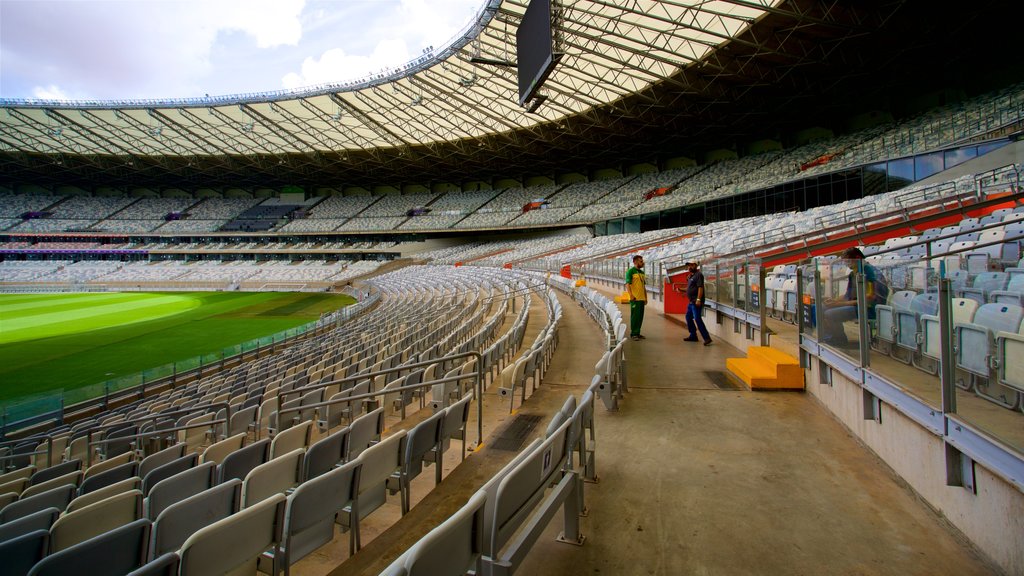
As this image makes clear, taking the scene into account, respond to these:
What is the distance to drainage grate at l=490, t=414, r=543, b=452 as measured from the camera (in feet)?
15.6

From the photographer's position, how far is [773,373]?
630 centimetres

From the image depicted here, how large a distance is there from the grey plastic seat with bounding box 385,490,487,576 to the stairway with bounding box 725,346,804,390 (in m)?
5.24

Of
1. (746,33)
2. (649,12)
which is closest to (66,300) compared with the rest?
(649,12)

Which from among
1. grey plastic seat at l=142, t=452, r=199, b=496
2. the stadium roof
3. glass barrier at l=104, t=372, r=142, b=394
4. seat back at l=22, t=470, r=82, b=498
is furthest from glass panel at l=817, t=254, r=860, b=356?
the stadium roof

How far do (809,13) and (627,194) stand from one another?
92.8 feet

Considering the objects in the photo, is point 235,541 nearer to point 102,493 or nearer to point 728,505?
point 102,493

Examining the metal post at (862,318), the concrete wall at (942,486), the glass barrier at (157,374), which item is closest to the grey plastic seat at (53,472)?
the glass barrier at (157,374)

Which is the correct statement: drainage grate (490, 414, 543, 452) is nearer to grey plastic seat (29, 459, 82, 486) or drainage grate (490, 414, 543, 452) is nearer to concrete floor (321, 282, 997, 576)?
concrete floor (321, 282, 997, 576)

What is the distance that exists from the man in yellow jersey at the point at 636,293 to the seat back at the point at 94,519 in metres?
8.01

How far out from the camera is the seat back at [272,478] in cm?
330

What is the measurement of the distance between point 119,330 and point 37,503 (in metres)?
28.0

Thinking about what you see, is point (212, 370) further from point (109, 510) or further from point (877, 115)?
point (877, 115)

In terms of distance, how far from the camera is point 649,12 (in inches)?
853

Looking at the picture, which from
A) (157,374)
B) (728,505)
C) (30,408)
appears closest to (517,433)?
(728,505)
